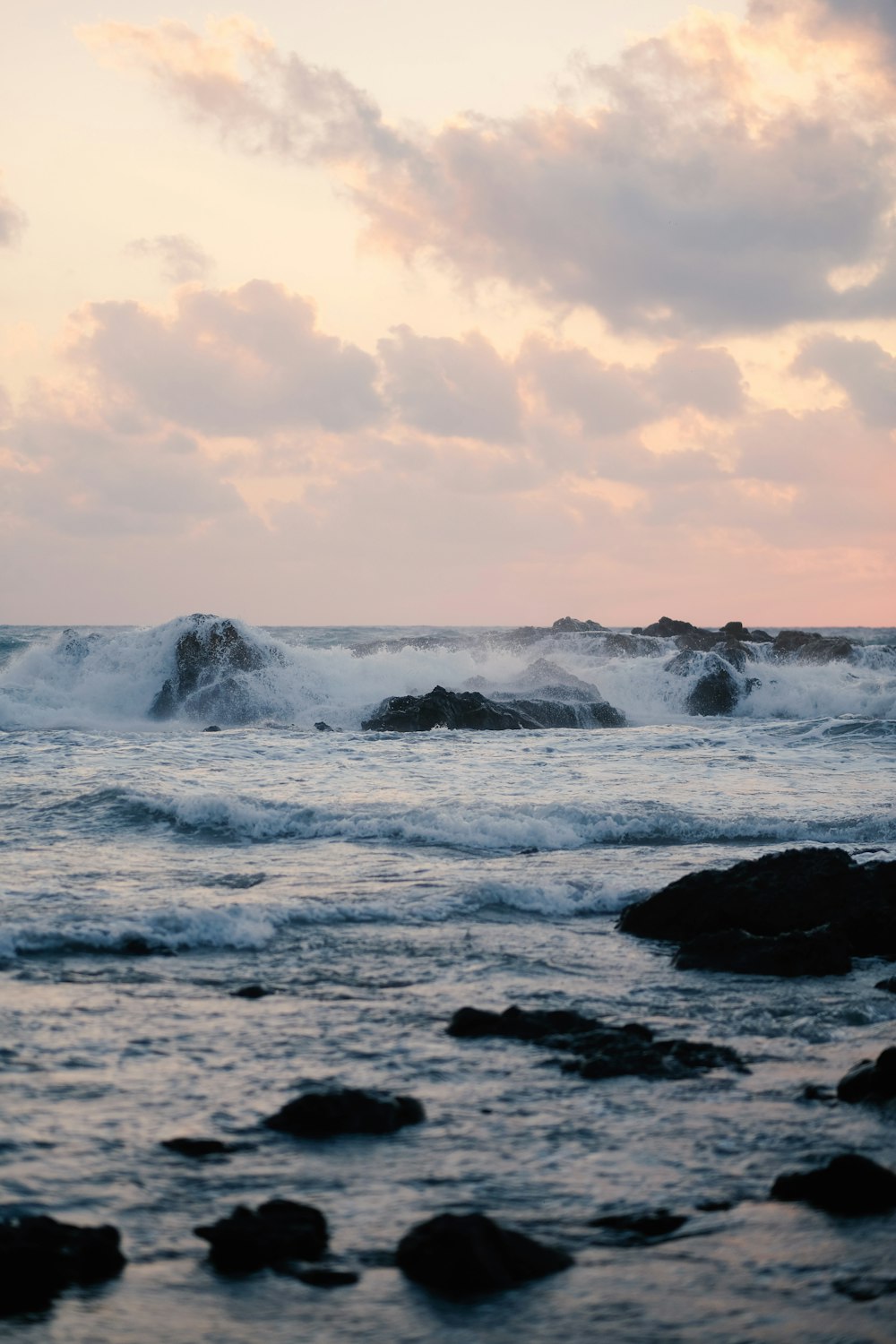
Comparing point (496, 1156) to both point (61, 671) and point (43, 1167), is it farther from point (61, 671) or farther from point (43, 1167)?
point (61, 671)

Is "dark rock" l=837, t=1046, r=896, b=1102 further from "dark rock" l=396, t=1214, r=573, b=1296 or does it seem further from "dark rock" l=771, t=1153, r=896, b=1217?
"dark rock" l=396, t=1214, r=573, b=1296

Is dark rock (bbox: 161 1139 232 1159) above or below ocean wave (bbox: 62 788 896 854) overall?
below

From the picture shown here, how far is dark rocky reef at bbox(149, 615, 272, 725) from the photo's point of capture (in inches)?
1185

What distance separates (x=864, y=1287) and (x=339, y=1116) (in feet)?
7.17

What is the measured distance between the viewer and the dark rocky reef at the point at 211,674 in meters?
30.1

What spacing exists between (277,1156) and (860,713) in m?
32.0

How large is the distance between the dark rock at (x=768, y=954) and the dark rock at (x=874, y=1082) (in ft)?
7.60

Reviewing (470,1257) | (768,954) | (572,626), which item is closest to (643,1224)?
(470,1257)

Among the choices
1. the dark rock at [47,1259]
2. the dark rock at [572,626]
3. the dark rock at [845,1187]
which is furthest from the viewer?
the dark rock at [572,626]

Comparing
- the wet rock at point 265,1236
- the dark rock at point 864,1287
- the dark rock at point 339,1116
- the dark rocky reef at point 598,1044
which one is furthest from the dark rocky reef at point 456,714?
the dark rock at point 864,1287

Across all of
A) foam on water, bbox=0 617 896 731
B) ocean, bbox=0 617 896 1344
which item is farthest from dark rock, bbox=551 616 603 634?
ocean, bbox=0 617 896 1344

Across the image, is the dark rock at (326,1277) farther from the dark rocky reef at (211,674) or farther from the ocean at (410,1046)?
the dark rocky reef at (211,674)

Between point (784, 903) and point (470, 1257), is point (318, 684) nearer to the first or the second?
point (784, 903)

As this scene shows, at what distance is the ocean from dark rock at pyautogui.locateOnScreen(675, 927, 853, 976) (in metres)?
0.18
